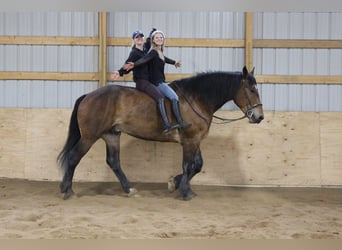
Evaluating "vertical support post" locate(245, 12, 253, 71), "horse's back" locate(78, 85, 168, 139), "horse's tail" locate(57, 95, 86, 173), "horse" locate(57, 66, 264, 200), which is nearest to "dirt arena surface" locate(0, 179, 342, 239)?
"horse" locate(57, 66, 264, 200)

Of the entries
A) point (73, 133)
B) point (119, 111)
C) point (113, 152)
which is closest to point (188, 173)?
point (113, 152)

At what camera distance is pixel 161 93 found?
5070 mm

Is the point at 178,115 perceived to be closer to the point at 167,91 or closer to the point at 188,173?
the point at 167,91

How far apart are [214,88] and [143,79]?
902 mm

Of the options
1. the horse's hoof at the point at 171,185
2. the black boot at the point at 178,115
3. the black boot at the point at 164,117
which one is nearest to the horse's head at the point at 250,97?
the black boot at the point at 178,115

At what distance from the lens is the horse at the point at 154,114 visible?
16.7 ft

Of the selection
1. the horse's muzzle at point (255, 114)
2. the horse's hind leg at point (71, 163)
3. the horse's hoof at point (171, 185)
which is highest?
the horse's muzzle at point (255, 114)

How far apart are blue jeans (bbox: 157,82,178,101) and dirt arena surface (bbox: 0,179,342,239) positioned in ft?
4.16

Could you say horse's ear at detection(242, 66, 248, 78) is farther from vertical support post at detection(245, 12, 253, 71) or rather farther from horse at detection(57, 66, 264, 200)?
vertical support post at detection(245, 12, 253, 71)

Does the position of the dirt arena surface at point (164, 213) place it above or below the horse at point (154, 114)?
below

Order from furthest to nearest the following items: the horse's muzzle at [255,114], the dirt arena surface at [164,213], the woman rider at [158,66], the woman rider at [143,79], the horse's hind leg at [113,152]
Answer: the horse's hind leg at [113,152]
the horse's muzzle at [255,114]
the woman rider at [143,79]
the woman rider at [158,66]
the dirt arena surface at [164,213]

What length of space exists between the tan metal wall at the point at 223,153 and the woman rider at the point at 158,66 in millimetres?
1298

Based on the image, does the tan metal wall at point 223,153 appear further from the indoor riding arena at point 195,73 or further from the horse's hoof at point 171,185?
the horse's hoof at point 171,185

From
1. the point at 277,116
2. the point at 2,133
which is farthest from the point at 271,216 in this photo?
the point at 2,133
